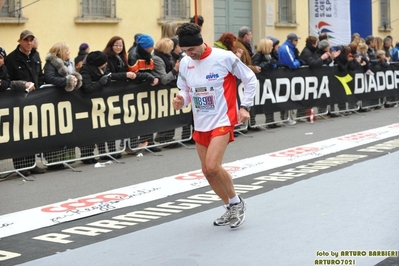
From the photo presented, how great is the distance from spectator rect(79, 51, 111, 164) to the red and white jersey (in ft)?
15.4

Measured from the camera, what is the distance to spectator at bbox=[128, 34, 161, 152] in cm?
1323

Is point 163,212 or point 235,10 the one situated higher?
point 235,10

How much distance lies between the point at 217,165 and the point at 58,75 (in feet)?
16.4

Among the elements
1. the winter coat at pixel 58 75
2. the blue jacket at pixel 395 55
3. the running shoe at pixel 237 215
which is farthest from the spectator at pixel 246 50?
the blue jacket at pixel 395 55

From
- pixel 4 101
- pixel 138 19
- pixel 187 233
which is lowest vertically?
pixel 187 233

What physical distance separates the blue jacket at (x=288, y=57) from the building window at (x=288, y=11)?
9868mm

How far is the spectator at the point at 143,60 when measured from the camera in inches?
521

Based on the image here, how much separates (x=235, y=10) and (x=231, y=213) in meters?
18.1

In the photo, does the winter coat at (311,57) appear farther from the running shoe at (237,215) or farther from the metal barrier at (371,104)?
the running shoe at (237,215)

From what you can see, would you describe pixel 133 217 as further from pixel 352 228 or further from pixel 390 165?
pixel 390 165

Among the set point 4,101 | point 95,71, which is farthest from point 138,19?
point 4,101

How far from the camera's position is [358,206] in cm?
832

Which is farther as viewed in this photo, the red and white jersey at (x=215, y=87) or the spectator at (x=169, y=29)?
the spectator at (x=169, y=29)

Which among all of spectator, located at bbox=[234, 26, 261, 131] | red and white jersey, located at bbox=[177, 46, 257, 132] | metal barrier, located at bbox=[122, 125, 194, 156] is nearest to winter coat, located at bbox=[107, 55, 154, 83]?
metal barrier, located at bbox=[122, 125, 194, 156]
